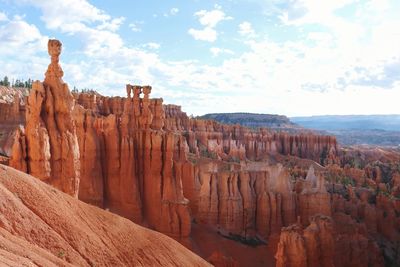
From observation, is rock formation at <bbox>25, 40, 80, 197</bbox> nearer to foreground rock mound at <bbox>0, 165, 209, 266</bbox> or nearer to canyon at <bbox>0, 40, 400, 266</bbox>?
canyon at <bbox>0, 40, 400, 266</bbox>

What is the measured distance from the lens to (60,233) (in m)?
17.7

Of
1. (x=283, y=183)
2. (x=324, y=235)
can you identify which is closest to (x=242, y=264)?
(x=324, y=235)

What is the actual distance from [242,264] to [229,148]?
55602 mm

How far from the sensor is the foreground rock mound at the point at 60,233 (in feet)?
48.5

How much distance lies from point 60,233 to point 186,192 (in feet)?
87.5

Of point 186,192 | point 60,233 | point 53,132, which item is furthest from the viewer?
point 186,192

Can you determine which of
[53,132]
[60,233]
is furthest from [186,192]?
[60,233]

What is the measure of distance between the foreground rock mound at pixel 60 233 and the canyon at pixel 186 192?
2.31 metres

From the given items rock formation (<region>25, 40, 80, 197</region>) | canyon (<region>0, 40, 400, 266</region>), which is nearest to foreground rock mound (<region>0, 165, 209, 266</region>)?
canyon (<region>0, 40, 400, 266</region>)

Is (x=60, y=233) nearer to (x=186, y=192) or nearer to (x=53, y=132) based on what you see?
(x=53, y=132)

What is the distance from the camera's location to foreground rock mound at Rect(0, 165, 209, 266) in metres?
14.8

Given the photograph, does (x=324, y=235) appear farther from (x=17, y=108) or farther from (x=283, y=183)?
(x=17, y=108)

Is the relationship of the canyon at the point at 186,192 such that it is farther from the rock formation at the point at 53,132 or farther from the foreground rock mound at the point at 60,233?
the foreground rock mound at the point at 60,233

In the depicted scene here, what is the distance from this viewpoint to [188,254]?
25516mm
